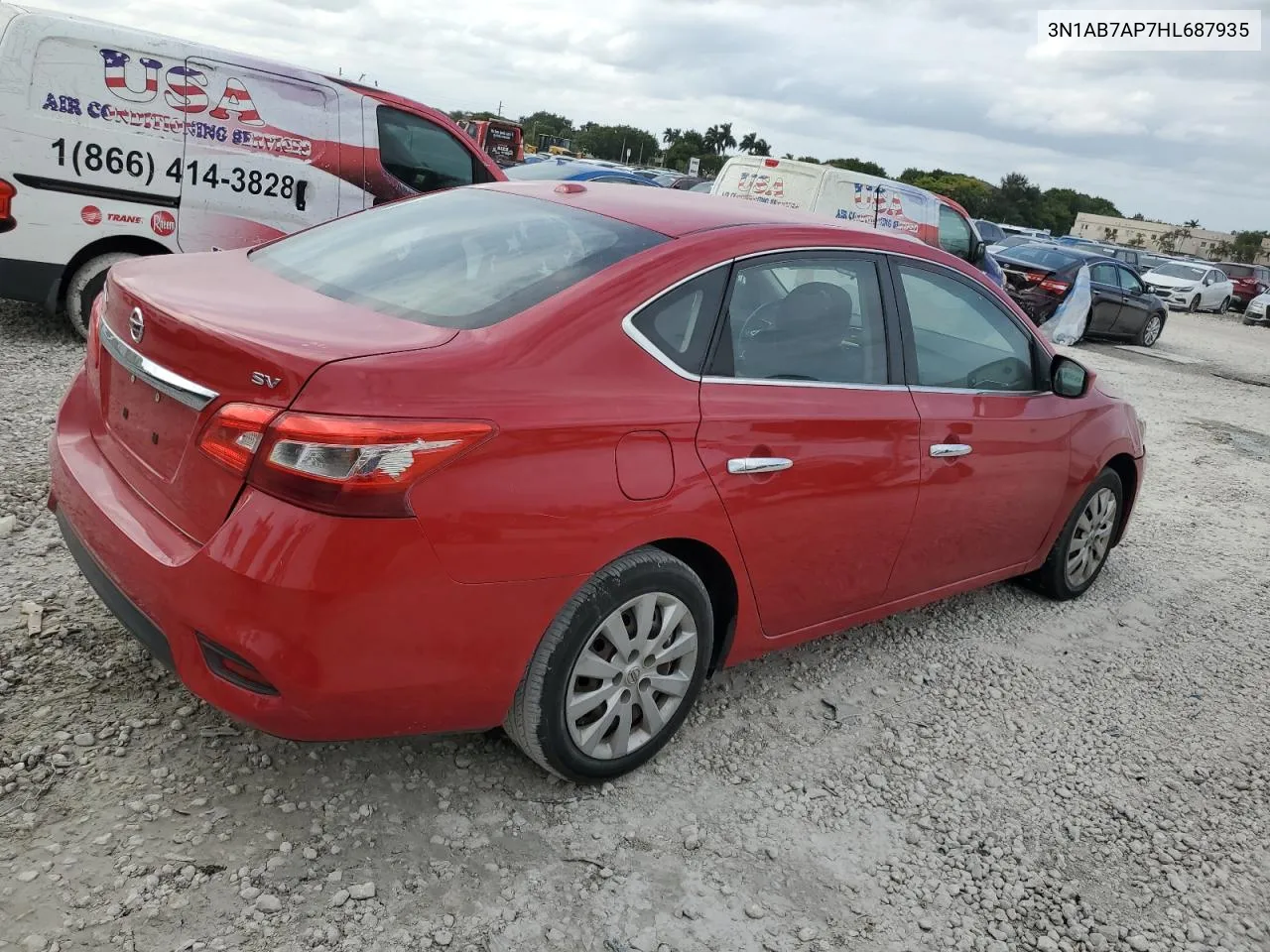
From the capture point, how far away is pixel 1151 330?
17.5 m

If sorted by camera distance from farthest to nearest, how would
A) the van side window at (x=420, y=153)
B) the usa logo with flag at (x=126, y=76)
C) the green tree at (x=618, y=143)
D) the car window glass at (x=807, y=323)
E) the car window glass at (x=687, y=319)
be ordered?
the green tree at (x=618, y=143) → the van side window at (x=420, y=153) → the usa logo with flag at (x=126, y=76) → the car window glass at (x=807, y=323) → the car window glass at (x=687, y=319)

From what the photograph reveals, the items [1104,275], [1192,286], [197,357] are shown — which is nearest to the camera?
[197,357]

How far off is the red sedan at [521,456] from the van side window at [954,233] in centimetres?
965

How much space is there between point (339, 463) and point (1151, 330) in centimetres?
1806

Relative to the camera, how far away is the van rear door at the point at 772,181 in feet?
38.7

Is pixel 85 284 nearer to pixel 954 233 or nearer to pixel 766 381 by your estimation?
pixel 766 381

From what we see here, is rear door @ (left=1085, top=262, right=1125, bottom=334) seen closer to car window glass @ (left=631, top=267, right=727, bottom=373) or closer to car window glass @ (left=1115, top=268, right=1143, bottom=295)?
car window glass @ (left=1115, top=268, right=1143, bottom=295)

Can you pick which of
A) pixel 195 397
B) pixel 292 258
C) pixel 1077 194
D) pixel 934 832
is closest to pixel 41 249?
pixel 292 258

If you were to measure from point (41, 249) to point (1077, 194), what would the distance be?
125458mm

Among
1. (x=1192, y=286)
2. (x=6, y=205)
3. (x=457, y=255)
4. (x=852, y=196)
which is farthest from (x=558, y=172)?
(x=1192, y=286)

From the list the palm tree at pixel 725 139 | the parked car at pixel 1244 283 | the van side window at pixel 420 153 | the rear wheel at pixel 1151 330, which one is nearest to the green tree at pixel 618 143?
the palm tree at pixel 725 139

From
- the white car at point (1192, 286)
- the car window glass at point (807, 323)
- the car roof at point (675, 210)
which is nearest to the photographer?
the car window glass at point (807, 323)

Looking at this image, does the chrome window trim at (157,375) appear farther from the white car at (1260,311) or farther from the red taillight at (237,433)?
the white car at (1260,311)

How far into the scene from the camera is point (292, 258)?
3.25m
